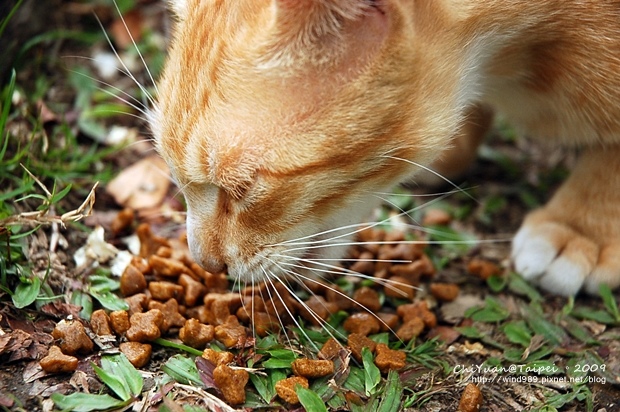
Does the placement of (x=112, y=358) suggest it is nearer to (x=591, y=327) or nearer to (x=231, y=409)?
(x=231, y=409)

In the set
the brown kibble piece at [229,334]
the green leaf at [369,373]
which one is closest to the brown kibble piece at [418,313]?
the green leaf at [369,373]

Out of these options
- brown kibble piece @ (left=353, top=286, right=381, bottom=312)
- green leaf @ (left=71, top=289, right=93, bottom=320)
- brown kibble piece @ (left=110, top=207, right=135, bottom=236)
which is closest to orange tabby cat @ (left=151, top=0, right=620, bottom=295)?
brown kibble piece @ (left=353, top=286, right=381, bottom=312)

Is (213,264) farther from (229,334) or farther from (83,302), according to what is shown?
(83,302)

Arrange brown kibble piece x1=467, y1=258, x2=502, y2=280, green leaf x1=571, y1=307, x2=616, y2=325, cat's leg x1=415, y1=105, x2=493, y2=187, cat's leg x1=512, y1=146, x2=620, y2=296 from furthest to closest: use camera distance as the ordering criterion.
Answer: cat's leg x1=415, y1=105, x2=493, y2=187
brown kibble piece x1=467, y1=258, x2=502, y2=280
cat's leg x1=512, y1=146, x2=620, y2=296
green leaf x1=571, y1=307, x2=616, y2=325

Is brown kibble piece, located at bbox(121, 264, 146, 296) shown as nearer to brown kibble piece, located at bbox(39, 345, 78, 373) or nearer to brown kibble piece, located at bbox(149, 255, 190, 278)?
brown kibble piece, located at bbox(149, 255, 190, 278)

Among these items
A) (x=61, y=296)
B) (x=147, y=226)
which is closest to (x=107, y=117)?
(x=147, y=226)

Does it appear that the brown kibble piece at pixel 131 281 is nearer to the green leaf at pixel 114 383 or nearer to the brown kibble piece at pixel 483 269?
the green leaf at pixel 114 383
